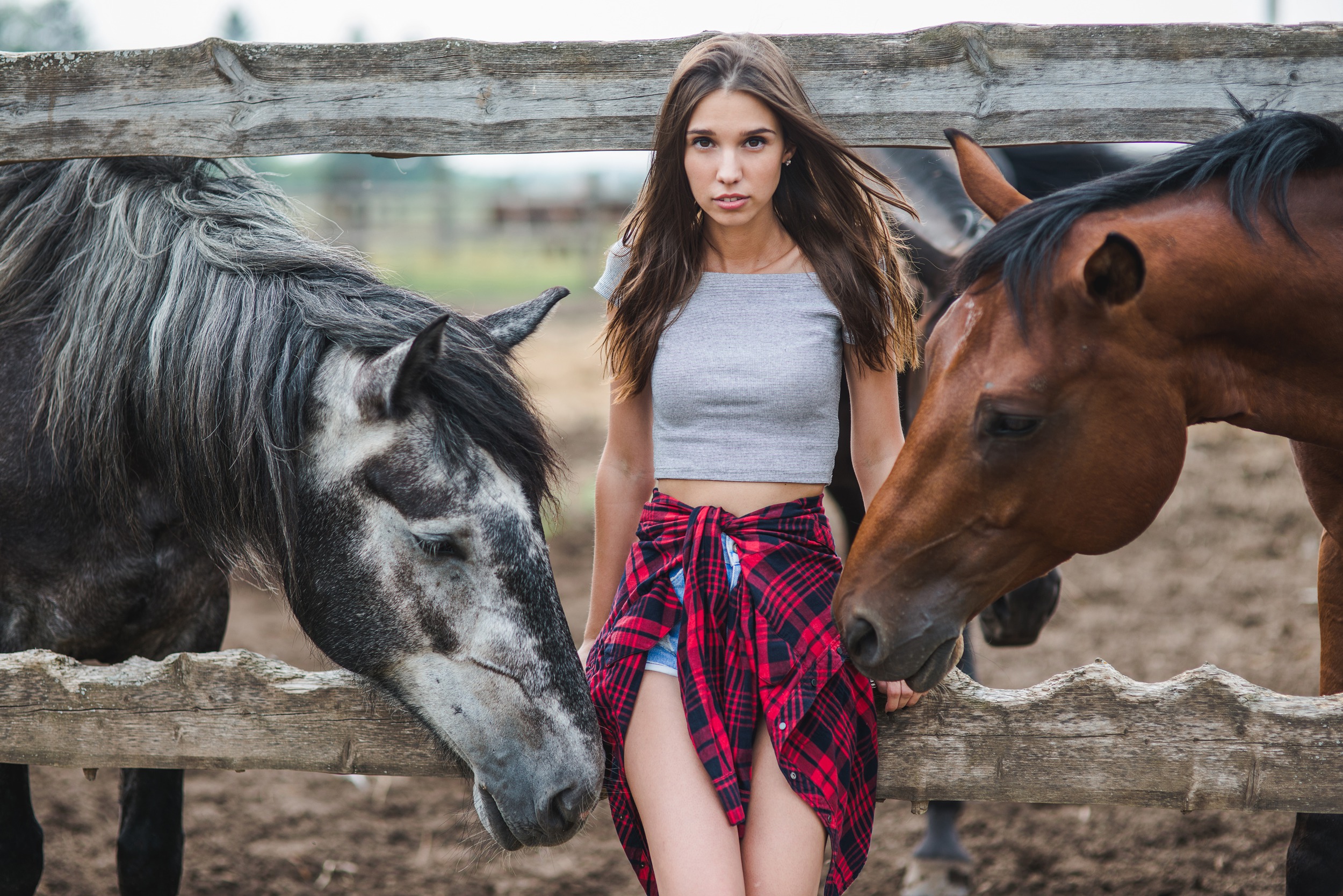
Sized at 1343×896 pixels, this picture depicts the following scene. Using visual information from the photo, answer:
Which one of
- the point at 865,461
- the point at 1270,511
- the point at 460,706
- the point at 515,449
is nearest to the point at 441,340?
the point at 515,449

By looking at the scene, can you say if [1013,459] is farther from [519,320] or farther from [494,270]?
[494,270]

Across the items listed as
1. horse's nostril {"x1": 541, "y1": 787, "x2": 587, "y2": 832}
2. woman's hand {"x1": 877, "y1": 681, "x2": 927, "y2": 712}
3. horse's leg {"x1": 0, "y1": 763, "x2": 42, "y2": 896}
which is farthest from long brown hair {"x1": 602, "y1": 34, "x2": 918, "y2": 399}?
horse's leg {"x1": 0, "y1": 763, "x2": 42, "y2": 896}

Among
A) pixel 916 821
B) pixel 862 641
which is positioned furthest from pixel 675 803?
pixel 916 821

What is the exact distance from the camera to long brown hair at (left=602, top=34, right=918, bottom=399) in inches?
71.3

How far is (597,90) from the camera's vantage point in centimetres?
196

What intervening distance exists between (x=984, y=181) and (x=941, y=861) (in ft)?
6.51

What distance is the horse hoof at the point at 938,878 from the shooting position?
281cm

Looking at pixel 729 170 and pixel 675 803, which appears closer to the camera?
pixel 675 803

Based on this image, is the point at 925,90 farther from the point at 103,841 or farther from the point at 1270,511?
the point at 1270,511

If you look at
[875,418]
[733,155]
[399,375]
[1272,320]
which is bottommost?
[875,418]

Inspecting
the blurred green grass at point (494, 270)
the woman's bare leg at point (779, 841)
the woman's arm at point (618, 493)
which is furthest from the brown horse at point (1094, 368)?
the blurred green grass at point (494, 270)

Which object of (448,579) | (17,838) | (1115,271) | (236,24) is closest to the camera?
(1115,271)

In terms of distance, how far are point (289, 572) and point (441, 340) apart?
0.51 meters

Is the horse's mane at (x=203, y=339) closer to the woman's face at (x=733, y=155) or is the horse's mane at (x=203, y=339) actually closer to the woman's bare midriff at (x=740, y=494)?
the woman's bare midriff at (x=740, y=494)
